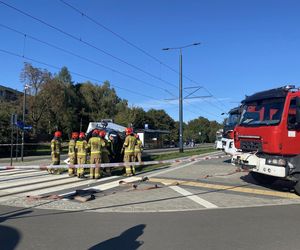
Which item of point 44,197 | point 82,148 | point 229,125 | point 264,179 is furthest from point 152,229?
point 229,125

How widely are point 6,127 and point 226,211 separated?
29.9 meters

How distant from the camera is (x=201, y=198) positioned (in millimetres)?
10555

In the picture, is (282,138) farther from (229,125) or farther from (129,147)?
(229,125)

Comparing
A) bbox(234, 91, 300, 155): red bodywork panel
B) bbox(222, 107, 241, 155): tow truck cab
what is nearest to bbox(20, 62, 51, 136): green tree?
bbox(222, 107, 241, 155): tow truck cab

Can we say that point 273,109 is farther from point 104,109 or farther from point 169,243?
point 104,109

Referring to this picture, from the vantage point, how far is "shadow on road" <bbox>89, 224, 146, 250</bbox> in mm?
5930

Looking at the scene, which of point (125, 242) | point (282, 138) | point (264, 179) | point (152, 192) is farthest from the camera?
point (264, 179)

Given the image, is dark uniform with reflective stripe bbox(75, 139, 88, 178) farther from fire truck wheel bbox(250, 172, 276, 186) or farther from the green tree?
the green tree

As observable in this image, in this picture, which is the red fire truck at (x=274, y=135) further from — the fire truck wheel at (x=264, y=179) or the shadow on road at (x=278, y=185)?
the fire truck wheel at (x=264, y=179)

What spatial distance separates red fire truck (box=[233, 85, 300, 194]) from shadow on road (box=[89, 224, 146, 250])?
212 inches

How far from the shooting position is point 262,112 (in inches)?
468

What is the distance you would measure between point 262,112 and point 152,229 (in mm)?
6175

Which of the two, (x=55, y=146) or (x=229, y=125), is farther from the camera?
(x=229, y=125)

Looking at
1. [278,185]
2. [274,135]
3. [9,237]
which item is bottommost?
[9,237]
